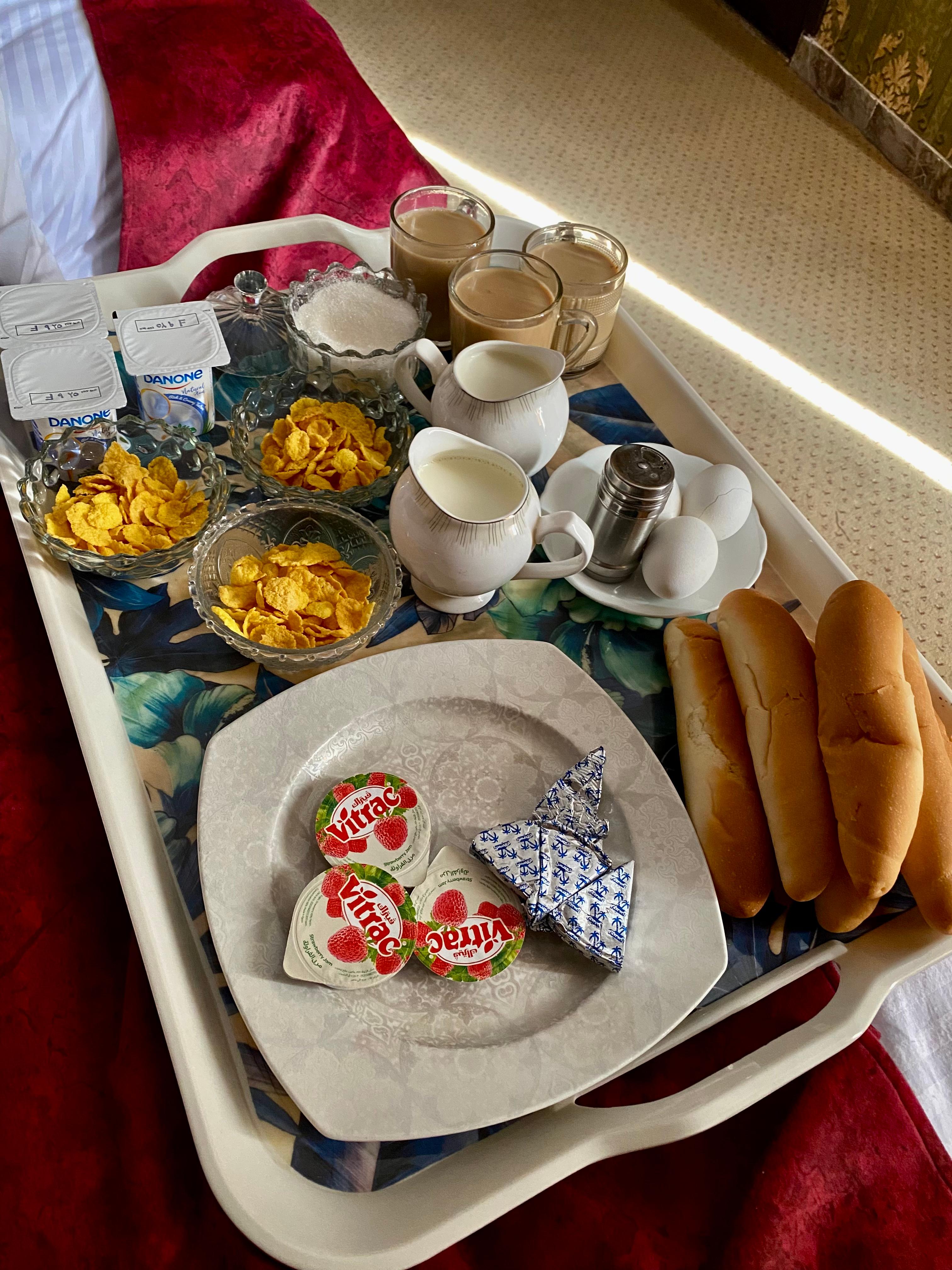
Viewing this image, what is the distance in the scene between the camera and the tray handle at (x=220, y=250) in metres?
1.06

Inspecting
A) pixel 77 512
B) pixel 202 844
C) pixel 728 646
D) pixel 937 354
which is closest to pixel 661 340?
pixel 937 354

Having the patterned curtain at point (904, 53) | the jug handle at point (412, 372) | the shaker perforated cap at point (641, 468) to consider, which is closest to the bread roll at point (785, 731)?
the shaker perforated cap at point (641, 468)

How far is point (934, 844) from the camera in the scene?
71cm

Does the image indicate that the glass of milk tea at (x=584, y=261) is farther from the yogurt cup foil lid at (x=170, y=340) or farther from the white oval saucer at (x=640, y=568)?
the yogurt cup foil lid at (x=170, y=340)

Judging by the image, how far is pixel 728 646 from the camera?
2.66 ft

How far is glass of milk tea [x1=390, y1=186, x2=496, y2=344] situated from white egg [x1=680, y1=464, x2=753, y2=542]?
36cm

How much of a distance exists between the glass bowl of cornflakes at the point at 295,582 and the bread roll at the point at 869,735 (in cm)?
37

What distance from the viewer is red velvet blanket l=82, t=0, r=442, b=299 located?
1.32m

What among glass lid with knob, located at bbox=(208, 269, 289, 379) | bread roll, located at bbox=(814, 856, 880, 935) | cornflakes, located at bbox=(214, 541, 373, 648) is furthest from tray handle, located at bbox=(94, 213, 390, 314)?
bread roll, located at bbox=(814, 856, 880, 935)

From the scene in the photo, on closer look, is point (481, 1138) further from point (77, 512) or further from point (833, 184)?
point (833, 184)

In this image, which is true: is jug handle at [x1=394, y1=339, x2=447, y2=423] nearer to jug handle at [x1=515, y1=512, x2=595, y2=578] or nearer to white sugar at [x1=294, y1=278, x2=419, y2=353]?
white sugar at [x1=294, y1=278, x2=419, y2=353]

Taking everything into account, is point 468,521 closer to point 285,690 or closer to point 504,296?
point 285,690

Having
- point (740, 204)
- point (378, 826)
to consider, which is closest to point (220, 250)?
point (378, 826)

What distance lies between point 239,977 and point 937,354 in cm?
211
